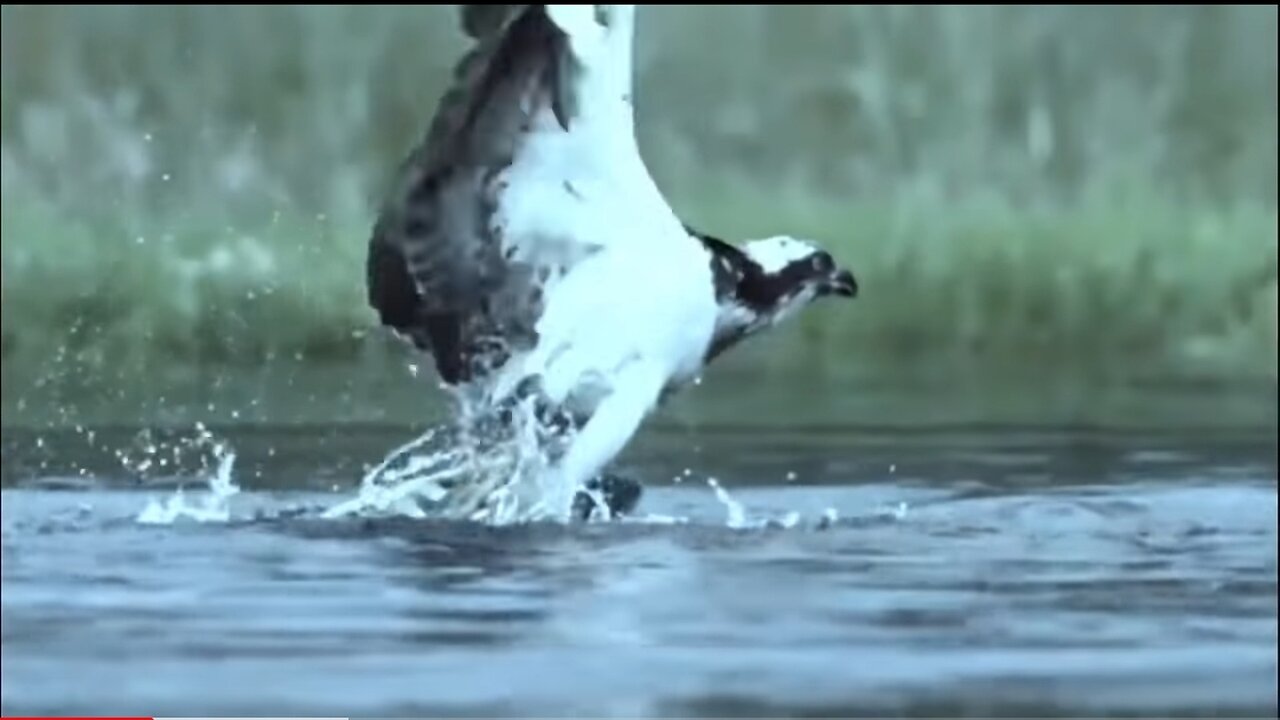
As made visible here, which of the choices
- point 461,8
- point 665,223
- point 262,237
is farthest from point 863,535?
point 262,237

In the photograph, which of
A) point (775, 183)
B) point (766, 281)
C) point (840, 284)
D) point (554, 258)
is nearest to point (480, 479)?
point (554, 258)

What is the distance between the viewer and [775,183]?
16.4 metres

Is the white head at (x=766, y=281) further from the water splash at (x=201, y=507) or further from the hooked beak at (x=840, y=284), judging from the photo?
the water splash at (x=201, y=507)

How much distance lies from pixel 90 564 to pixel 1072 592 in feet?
7.09

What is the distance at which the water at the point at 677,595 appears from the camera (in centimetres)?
891

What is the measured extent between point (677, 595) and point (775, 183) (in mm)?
6431

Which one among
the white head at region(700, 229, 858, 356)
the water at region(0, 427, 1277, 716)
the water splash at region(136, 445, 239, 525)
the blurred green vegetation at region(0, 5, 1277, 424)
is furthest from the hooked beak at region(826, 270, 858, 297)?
the blurred green vegetation at region(0, 5, 1277, 424)

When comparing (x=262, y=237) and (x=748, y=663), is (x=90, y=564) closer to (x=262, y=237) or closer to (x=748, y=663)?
(x=748, y=663)

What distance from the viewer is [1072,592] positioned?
33.5 feet

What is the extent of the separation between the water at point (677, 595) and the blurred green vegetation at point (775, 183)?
79.6 inches

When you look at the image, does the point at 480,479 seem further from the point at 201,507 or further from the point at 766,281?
the point at 766,281

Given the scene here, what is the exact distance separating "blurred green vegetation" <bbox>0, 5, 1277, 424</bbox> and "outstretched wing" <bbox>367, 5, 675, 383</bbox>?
273cm

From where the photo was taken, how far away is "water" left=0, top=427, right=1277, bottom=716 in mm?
8914

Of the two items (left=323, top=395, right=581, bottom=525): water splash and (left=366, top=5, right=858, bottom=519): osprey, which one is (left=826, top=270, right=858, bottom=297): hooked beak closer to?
(left=366, top=5, right=858, bottom=519): osprey
